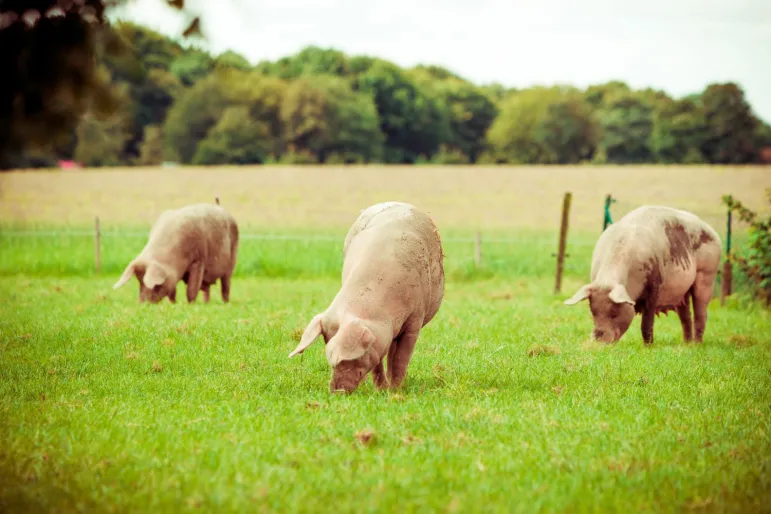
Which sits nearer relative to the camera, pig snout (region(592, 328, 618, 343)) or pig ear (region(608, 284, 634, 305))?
pig ear (region(608, 284, 634, 305))

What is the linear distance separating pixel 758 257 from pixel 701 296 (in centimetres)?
485

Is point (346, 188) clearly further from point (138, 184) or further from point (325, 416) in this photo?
point (325, 416)

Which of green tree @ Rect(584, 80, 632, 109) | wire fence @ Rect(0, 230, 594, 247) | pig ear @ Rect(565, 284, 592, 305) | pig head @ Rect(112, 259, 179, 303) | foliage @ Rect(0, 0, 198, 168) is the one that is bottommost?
wire fence @ Rect(0, 230, 594, 247)

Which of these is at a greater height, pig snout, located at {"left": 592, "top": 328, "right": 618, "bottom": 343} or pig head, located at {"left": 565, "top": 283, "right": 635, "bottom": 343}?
pig head, located at {"left": 565, "top": 283, "right": 635, "bottom": 343}

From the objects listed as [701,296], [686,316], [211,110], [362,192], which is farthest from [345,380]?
[211,110]

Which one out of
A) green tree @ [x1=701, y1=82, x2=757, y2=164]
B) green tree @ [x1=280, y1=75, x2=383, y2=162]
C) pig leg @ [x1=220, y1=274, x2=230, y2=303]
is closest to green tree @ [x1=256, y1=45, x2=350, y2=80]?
green tree @ [x1=280, y1=75, x2=383, y2=162]

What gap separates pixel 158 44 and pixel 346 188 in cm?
3838

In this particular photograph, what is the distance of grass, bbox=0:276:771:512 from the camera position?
16.9 feet

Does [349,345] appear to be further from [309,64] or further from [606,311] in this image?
[309,64]

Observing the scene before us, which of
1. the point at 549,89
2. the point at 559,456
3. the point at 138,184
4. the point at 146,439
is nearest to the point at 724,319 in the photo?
the point at 559,456

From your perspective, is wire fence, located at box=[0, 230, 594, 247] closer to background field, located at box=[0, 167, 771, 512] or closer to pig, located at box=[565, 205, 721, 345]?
background field, located at box=[0, 167, 771, 512]

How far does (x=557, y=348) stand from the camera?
10.8m

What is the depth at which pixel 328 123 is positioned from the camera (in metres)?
67.0

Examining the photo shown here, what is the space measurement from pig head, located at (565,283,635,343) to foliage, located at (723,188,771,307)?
5967 millimetres
